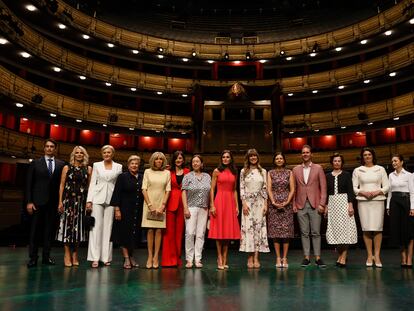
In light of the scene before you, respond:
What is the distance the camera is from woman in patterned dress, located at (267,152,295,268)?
204 inches

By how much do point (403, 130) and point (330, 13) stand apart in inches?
453

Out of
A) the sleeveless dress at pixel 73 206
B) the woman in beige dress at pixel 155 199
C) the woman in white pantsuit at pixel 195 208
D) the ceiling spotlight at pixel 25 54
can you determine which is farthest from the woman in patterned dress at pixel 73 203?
the ceiling spotlight at pixel 25 54

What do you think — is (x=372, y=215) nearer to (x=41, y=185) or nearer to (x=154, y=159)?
(x=154, y=159)

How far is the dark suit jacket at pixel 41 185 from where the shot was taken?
5227 millimetres

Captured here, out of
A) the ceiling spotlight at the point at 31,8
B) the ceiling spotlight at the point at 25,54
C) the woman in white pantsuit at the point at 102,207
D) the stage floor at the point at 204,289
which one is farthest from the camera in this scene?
the ceiling spotlight at the point at 31,8

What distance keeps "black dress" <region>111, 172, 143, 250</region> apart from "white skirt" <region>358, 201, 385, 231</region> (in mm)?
3438

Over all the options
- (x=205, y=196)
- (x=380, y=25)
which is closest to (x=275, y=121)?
(x=380, y=25)

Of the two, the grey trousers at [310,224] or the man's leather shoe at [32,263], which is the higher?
the grey trousers at [310,224]

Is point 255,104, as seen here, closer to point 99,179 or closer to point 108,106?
point 108,106

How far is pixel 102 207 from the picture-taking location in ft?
17.2

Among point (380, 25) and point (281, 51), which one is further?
point (281, 51)

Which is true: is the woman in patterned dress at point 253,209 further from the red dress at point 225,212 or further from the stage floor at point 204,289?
the stage floor at point 204,289

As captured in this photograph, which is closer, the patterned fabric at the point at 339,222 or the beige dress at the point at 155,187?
the beige dress at the point at 155,187

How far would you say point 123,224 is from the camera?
5121 millimetres
